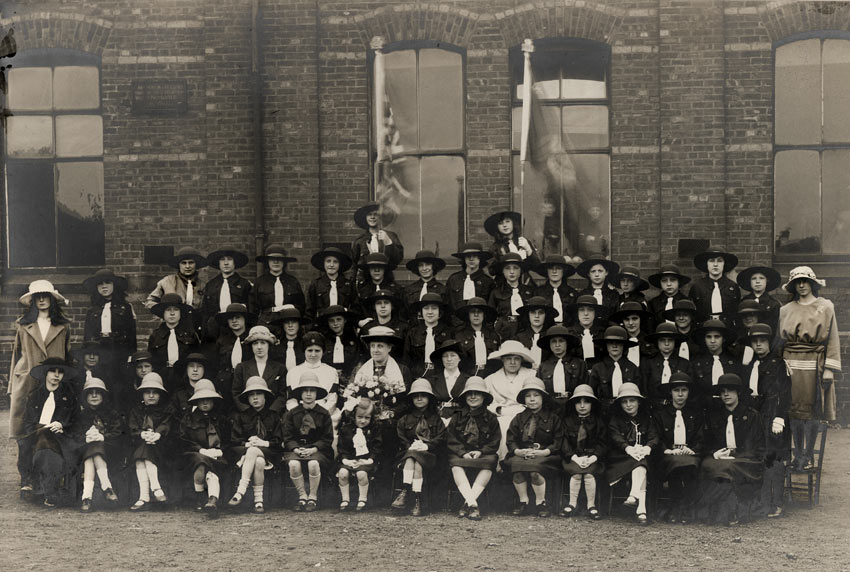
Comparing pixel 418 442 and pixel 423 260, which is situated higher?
pixel 423 260

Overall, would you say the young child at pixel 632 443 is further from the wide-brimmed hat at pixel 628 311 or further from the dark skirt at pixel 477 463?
the dark skirt at pixel 477 463

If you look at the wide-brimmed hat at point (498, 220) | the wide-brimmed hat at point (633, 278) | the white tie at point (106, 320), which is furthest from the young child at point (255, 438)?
the wide-brimmed hat at point (633, 278)

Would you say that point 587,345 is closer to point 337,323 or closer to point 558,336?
point 558,336

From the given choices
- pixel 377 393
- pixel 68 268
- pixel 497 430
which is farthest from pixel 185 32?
pixel 497 430

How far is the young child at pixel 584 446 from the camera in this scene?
261 inches

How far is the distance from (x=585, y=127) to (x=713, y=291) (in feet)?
9.33

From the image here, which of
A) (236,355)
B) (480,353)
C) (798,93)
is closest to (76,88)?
(236,355)

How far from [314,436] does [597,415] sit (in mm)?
2228

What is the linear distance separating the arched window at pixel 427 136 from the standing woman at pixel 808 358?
12.8 feet

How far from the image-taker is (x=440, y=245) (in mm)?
10211

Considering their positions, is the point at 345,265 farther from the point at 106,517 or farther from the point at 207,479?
the point at 106,517

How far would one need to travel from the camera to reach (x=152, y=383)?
707cm

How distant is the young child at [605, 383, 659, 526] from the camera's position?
654cm

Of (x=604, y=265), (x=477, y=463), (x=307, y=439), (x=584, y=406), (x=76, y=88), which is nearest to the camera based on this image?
(x=477, y=463)
